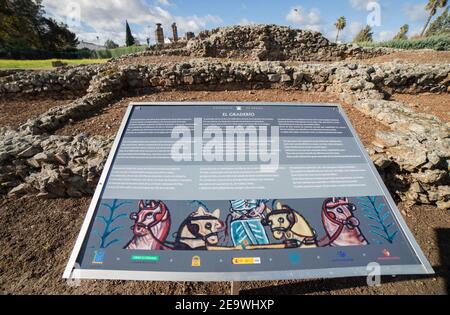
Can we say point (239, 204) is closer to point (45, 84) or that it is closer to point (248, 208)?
point (248, 208)

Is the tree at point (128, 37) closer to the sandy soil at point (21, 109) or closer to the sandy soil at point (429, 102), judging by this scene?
the sandy soil at point (21, 109)

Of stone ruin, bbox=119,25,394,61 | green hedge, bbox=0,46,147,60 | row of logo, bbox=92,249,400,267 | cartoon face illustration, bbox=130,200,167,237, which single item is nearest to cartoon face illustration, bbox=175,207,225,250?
row of logo, bbox=92,249,400,267

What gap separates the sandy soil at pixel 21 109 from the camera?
6.20 m

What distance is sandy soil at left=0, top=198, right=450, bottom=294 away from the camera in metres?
2.37

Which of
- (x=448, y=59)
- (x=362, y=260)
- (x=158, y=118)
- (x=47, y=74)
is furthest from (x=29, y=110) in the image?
(x=448, y=59)

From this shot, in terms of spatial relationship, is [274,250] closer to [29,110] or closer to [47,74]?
[29,110]

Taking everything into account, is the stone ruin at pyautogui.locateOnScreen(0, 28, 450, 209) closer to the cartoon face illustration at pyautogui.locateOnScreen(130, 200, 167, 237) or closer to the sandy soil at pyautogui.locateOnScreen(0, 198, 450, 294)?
the sandy soil at pyautogui.locateOnScreen(0, 198, 450, 294)

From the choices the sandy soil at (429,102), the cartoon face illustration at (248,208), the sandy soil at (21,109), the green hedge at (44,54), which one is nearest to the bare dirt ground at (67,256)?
the cartoon face illustration at (248,208)

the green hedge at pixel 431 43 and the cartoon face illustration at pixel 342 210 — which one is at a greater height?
the green hedge at pixel 431 43

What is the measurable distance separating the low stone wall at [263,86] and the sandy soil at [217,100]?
0.88 feet

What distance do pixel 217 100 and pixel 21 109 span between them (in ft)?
21.0

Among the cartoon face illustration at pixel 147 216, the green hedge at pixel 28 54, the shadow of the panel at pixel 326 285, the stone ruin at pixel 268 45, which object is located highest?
the green hedge at pixel 28 54

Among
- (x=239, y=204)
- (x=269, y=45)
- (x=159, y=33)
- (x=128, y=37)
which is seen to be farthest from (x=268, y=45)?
(x=128, y=37)
